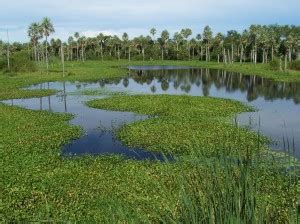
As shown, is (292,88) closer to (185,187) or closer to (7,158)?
(7,158)

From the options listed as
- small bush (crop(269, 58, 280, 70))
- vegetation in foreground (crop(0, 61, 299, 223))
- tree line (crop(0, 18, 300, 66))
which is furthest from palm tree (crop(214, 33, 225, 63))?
vegetation in foreground (crop(0, 61, 299, 223))

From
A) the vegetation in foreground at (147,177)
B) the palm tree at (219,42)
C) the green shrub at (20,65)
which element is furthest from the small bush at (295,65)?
the green shrub at (20,65)

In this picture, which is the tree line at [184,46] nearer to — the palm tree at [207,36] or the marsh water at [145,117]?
the palm tree at [207,36]

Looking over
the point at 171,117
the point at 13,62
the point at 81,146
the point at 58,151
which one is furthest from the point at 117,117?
the point at 13,62

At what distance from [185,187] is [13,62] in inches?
3391

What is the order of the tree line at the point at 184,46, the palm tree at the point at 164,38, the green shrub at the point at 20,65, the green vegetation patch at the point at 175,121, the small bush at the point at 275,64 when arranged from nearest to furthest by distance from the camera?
the green vegetation patch at the point at 175,121
the green shrub at the point at 20,65
the small bush at the point at 275,64
the tree line at the point at 184,46
the palm tree at the point at 164,38

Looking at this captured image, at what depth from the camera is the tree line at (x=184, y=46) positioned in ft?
403

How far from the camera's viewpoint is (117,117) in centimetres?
3491

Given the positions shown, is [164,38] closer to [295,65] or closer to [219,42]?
[219,42]

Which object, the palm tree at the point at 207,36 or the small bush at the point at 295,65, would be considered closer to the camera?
the small bush at the point at 295,65

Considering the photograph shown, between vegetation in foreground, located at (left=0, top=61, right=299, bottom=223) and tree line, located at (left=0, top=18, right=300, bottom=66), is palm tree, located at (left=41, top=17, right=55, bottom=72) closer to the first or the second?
tree line, located at (left=0, top=18, right=300, bottom=66)

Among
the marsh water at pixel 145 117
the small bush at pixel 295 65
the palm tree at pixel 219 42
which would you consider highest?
the palm tree at pixel 219 42

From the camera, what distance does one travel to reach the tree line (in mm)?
122875

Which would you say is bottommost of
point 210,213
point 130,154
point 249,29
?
point 130,154
